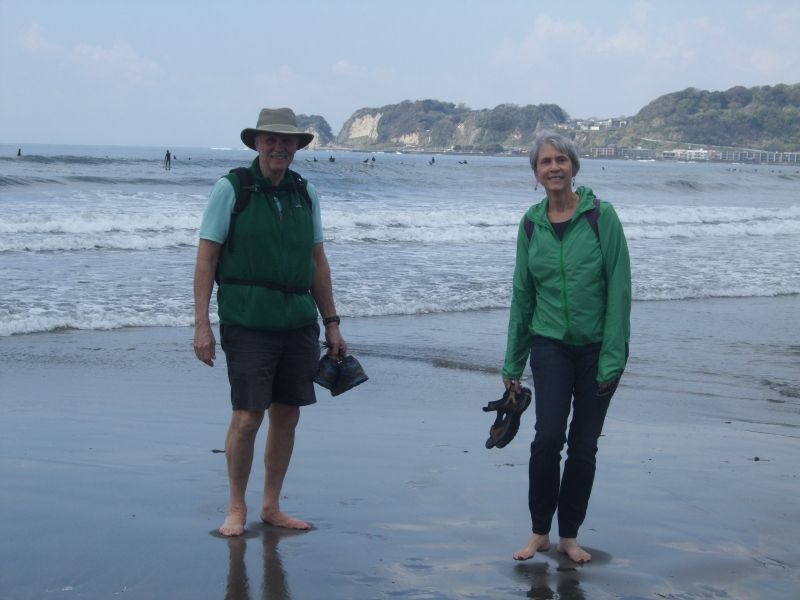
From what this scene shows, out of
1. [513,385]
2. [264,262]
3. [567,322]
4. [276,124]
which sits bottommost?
[513,385]

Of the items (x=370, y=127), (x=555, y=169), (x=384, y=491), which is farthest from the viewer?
(x=370, y=127)

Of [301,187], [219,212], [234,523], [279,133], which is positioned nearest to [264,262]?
[219,212]

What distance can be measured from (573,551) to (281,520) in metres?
1.20

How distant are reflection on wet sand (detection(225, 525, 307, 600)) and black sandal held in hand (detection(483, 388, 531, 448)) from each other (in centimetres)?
88

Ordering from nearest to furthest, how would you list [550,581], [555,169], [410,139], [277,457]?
[550,581] < [555,169] < [277,457] < [410,139]

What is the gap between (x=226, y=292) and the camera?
4.00 metres

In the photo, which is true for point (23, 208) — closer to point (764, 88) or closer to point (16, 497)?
point (16, 497)

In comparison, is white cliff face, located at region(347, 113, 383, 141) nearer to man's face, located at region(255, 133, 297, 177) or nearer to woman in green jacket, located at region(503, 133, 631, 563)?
man's face, located at region(255, 133, 297, 177)

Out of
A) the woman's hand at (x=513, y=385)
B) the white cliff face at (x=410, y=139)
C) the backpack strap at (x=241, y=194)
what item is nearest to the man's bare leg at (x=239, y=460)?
the backpack strap at (x=241, y=194)

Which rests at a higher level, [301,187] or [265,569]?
[301,187]

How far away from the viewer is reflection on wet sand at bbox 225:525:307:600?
3.46 meters

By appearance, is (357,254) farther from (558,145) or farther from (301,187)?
(558,145)

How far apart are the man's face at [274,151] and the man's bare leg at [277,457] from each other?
3.20ft

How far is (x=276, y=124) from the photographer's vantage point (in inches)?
158
